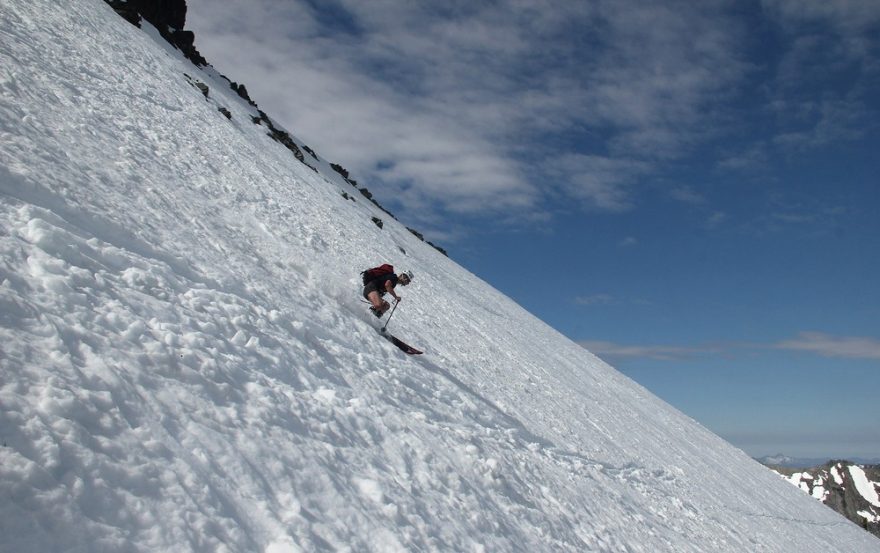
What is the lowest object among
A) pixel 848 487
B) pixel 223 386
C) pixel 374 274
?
pixel 223 386

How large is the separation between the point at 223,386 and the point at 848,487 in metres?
242

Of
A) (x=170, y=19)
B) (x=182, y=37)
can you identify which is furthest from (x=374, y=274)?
(x=170, y=19)

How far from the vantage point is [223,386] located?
20.0 ft

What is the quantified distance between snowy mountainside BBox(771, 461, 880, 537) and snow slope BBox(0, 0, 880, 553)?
206 m

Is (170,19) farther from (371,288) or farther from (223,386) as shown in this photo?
(223,386)

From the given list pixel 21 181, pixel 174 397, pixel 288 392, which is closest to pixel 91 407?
pixel 174 397

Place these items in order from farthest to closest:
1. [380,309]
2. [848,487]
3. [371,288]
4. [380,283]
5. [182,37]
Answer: [848,487] < [182,37] < [380,283] < [371,288] < [380,309]

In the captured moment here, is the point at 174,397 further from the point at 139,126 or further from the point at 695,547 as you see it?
the point at 695,547

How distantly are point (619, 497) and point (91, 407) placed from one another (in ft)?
34.8

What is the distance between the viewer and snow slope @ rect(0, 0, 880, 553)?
436 cm

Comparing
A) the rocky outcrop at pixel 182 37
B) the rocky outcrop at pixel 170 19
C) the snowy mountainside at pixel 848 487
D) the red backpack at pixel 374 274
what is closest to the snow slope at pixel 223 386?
the red backpack at pixel 374 274

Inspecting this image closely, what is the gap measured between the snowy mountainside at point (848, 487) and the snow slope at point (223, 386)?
20598 cm

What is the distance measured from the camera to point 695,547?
39.2 ft

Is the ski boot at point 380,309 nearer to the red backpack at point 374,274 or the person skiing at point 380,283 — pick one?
the person skiing at point 380,283
